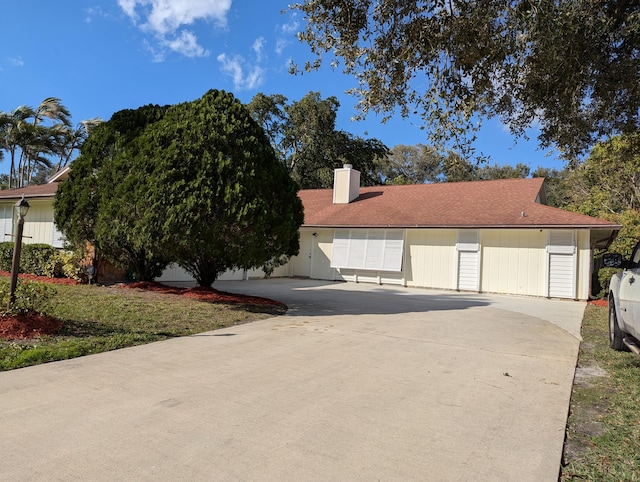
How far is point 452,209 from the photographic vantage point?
19031mm

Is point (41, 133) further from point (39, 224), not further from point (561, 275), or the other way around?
point (561, 275)

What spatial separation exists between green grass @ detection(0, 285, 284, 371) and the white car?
6.11 meters

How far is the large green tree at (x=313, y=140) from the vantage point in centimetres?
3319

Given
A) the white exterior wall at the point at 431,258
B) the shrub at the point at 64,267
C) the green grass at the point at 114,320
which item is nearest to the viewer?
the green grass at the point at 114,320

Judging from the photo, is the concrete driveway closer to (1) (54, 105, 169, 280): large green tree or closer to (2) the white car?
(2) the white car

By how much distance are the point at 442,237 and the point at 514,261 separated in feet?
9.61

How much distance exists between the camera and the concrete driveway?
9.55 feet

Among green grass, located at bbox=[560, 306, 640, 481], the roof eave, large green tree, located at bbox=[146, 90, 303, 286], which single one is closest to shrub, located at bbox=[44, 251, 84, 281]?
large green tree, located at bbox=[146, 90, 303, 286]

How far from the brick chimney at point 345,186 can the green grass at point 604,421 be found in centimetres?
1708

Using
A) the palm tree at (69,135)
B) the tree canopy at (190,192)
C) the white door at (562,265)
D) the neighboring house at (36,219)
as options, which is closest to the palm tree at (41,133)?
the palm tree at (69,135)

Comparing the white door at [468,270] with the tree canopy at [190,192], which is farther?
the white door at [468,270]

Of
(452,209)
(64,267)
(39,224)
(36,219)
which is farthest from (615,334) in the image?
(36,219)

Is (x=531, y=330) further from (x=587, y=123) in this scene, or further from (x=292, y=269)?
(x=292, y=269)

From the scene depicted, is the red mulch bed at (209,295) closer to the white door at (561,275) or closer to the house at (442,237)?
the house at (442,237)
